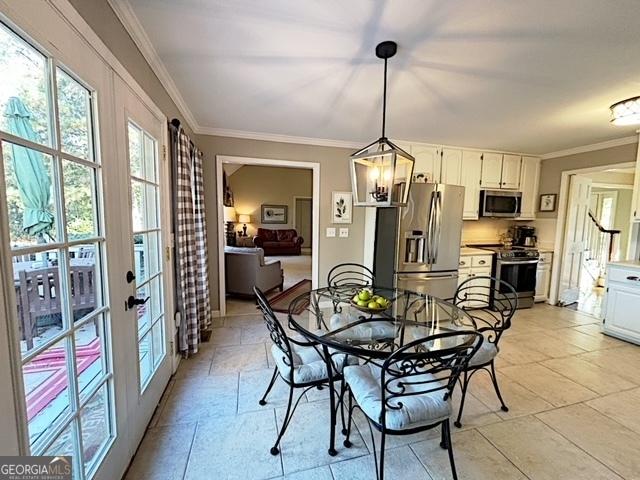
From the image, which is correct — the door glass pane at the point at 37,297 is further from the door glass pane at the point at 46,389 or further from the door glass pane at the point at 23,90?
the door glass pane at the point at 23,90

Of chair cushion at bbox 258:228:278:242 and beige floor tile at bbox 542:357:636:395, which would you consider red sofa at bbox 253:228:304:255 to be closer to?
chair cushion at bbox 258:228:278:242

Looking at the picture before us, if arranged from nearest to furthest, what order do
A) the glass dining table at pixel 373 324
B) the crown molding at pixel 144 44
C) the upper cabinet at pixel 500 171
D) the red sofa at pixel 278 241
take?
the crown molding at pixel 144 44 < the glass dining table at pixel 373 324 < the upper cabinet at pixel 500 171 < the red sofa at pixel 278 241

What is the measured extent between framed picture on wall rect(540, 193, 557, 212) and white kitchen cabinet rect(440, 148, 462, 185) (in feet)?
5.31

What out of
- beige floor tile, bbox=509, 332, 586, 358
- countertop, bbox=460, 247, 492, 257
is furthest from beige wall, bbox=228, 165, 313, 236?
beige floor tile, bbox=509, 332, 586, 358

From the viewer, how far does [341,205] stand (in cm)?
411

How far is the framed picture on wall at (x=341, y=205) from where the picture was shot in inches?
161

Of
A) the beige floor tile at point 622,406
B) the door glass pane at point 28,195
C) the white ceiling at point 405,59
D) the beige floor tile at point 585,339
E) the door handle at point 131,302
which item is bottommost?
the beige floor tile at point 622,406

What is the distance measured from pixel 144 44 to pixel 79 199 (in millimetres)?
1198

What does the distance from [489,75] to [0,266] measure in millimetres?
2829

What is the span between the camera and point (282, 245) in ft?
30.3

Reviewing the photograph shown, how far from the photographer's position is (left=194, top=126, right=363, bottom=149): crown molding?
354cm

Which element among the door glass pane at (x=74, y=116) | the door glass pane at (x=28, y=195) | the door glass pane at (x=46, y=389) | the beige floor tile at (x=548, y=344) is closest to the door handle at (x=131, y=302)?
the door glass pane at (x=46, y=389)

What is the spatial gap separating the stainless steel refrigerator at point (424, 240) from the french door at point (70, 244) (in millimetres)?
2794

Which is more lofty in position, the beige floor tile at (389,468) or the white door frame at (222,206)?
the white door frame at (222,206)
